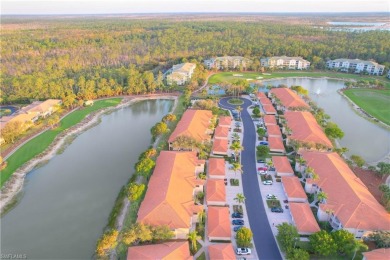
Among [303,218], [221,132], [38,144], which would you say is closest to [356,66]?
[221,132]

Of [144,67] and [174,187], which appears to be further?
[144,67]

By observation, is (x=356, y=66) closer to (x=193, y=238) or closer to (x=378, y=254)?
(x=378, y=254)

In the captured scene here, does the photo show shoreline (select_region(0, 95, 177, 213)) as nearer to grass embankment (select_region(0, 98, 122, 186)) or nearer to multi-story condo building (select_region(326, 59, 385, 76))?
grass embankment (select_region(0, 98, 122, 186))

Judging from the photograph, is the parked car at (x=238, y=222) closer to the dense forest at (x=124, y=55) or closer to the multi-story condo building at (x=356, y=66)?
the dense forest at (x=124, y=55)

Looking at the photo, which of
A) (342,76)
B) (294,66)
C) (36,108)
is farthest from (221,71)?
(36,108)

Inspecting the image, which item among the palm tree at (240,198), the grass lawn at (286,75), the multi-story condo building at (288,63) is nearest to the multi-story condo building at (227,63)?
the grass lawn at (286,75)

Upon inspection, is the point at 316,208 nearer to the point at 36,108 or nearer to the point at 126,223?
the point at 126,223

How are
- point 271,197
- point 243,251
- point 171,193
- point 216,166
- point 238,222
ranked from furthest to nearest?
point 216,166, point 271,197, point 171,193, point 238,222, point 243,251
